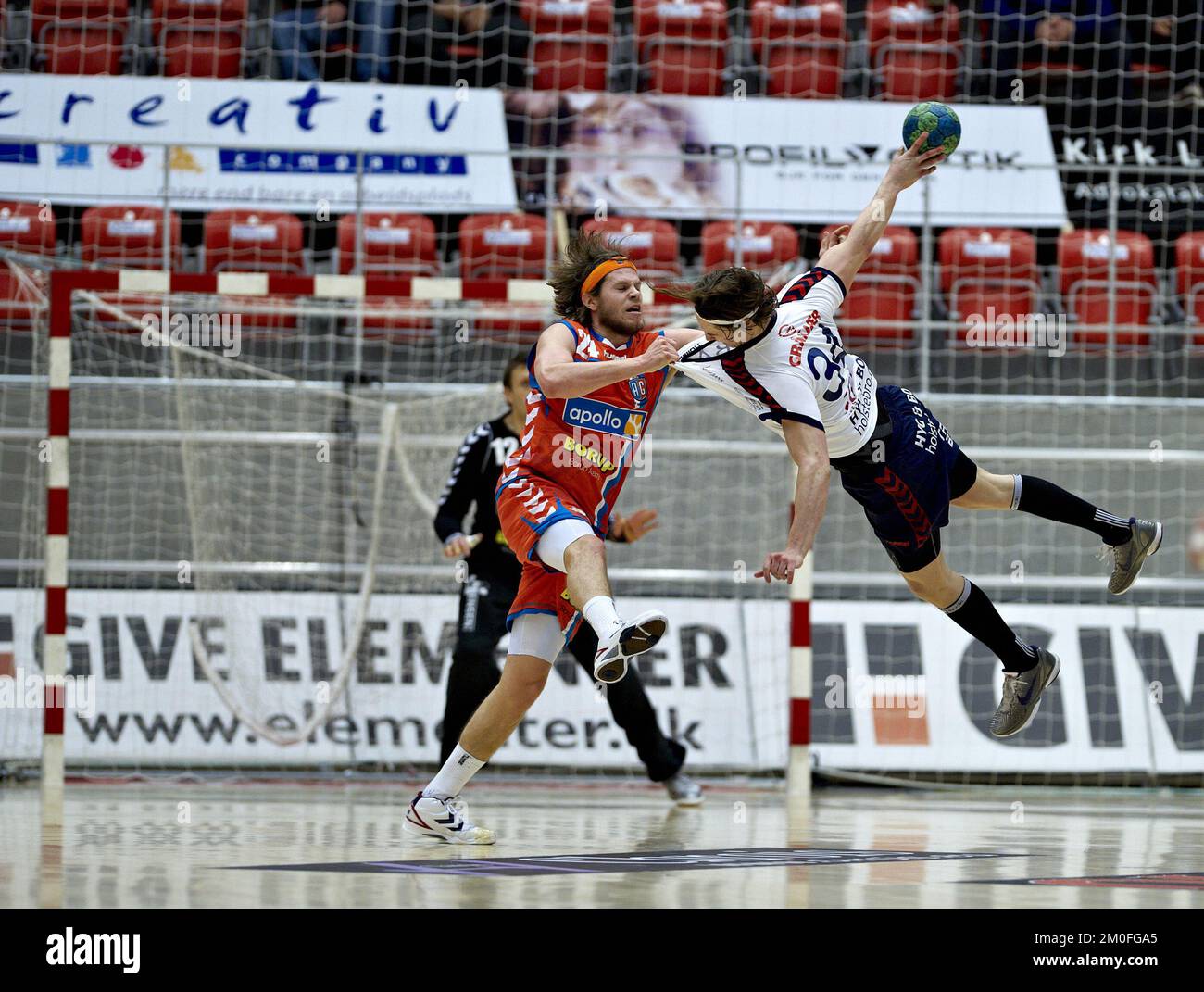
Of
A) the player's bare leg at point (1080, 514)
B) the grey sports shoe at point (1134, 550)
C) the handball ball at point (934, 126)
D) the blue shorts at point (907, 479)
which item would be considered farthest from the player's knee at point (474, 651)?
the handball ball at point (934, 126)

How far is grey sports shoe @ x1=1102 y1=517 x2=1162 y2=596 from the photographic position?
7.11 m

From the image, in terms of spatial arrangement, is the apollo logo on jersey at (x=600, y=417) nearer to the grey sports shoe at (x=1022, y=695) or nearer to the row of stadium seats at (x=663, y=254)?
the grey sports shoe at (x=1022, y=695)

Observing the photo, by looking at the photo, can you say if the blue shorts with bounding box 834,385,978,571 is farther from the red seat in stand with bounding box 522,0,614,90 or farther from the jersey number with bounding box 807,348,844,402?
the red seat in stand with bounding box 522,0,614,90

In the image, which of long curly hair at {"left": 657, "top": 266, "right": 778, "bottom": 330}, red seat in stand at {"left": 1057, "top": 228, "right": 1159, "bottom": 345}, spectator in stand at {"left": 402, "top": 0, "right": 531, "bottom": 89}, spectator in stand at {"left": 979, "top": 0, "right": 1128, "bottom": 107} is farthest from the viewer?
spectator in stand at {"left": 979, "top": 0, "right": 1128, "bottom": 107}

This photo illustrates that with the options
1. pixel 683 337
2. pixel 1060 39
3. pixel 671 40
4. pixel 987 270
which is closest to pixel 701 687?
pixel 683 337

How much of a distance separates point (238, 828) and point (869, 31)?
37.1ft

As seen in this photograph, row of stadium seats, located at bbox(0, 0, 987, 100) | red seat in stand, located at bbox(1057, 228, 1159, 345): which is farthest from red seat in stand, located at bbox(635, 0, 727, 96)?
red seat in stand, located at bbox(1057, 228, 1159, 345)

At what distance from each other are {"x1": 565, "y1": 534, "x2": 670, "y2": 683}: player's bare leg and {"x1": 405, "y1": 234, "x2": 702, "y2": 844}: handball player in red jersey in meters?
0.07

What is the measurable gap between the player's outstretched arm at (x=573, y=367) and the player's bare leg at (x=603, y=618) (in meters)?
0.58

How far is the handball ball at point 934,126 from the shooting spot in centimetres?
675
